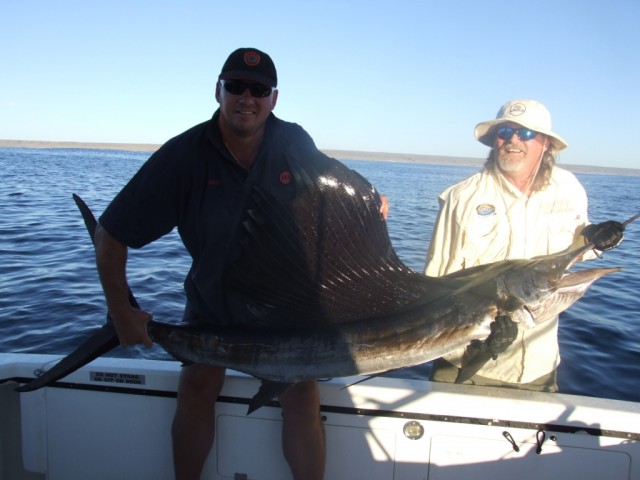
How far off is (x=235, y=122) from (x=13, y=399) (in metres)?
1.54

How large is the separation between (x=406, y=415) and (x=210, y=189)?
1143mm

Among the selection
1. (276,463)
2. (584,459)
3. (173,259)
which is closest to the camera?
(584,459)

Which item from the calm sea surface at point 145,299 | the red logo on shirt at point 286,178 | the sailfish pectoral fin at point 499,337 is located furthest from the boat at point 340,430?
the calm sea surface at point 145,299

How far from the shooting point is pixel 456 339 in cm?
177

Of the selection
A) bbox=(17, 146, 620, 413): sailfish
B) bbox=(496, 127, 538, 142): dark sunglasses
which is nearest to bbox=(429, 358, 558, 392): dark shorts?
bbox=(17, 146, 620, 413): sailfish

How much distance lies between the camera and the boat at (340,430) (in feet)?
6.55

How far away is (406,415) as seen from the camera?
207 centimetres

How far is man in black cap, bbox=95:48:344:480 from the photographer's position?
179 cm

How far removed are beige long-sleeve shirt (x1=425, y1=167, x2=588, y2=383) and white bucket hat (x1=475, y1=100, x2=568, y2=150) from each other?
0.52ft

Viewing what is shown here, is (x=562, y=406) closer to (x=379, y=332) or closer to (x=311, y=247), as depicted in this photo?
(x=379, y=332)

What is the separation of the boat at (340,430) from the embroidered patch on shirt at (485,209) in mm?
709

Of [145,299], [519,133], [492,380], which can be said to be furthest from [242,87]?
[145,299]

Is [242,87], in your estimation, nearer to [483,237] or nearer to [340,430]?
[483,237]

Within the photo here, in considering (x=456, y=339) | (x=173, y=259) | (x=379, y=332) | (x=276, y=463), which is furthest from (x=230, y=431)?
(x=173, y=259)
